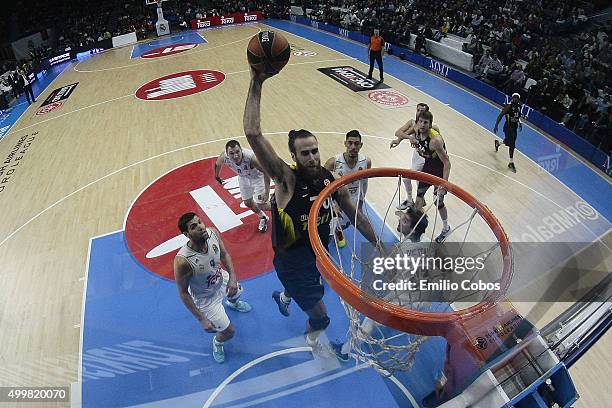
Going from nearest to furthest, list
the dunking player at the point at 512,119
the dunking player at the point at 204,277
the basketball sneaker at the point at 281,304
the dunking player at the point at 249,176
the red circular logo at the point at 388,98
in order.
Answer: the dunking player at the point at 204,277, the basketball sneaker at the point at 281,304, the dunking player at the point at 249,176, the dunking player at the point at 512,119, the red circular logo at the point at 388,98

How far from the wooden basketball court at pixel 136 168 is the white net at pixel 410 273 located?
0.50m

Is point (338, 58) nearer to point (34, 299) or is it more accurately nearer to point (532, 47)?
point (532, 47)

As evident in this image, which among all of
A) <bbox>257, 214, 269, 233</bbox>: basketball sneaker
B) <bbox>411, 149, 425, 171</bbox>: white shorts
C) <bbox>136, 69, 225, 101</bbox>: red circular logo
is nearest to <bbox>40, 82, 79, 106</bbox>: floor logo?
<bbox>136, 69, 225, 101</bbox>: red circular logo

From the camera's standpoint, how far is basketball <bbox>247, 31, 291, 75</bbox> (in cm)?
329

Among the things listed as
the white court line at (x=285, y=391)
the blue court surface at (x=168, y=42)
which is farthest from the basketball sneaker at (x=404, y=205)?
the blue court surface at (x=168, y=42)

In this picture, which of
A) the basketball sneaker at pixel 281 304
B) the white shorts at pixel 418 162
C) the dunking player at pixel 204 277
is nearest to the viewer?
the dunking player at pixel 204 277

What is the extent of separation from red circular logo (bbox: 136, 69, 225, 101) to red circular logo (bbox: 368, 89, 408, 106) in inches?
218

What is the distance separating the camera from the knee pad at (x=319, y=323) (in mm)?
4574

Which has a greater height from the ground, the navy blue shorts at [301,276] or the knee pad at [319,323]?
the navy blue shorts at [301,276]

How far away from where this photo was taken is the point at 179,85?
14148mm

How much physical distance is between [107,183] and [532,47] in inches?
514

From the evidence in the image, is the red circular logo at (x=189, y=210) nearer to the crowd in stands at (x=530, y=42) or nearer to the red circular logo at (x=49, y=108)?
the crowd in stands at (x=530, y=42)

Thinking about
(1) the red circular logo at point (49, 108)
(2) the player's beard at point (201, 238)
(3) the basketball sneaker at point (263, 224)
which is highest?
(2) the player's beard at point (201, 238)

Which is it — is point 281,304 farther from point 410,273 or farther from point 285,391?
point 410,273
